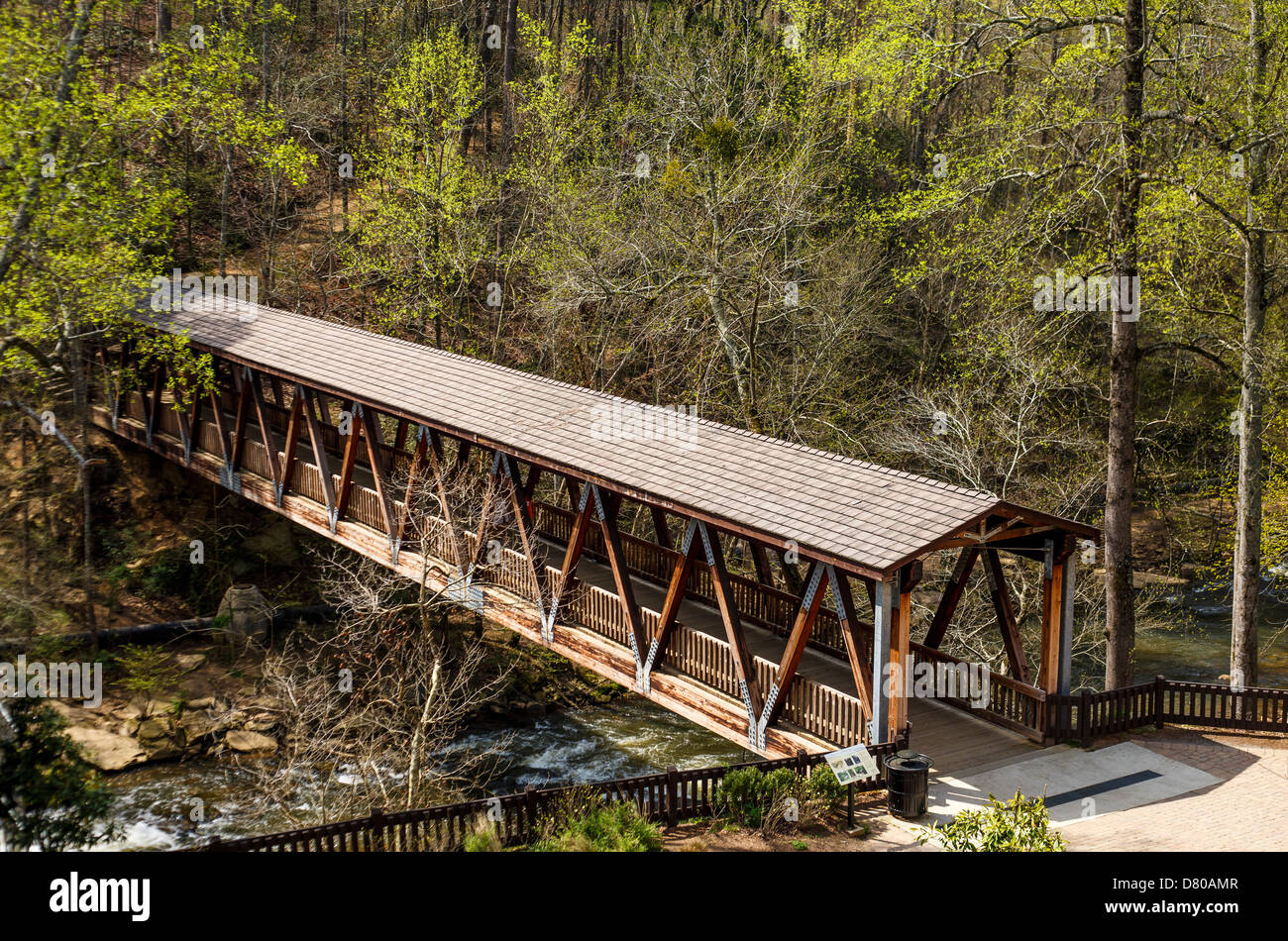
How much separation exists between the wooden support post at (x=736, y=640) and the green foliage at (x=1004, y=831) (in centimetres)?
369

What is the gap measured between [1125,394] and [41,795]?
1441cm

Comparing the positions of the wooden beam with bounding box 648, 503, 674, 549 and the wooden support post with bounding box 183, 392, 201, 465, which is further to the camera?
the wooden support post with bounding box 183, 392, 201, 465

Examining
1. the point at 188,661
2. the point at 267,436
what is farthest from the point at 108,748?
the point at 267,436

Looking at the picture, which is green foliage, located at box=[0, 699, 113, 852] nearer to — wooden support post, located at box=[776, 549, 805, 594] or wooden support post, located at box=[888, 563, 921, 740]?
wooden support post, located at box=[888, 563, 921, 740]

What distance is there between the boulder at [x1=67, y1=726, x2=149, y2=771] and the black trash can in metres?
15.6

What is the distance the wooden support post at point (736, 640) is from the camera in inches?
502

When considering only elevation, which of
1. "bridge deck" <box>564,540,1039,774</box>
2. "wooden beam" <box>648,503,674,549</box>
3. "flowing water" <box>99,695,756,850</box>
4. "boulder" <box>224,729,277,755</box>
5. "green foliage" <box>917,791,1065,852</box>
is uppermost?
"wooden beam" <box>648,503,674,549</box>

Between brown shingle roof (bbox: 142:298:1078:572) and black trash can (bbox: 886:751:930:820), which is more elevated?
brown shingle roof (bbox: 142:298:1078:572)

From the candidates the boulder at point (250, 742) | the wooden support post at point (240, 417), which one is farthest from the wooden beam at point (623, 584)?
the wooden support post at point (240, 417)

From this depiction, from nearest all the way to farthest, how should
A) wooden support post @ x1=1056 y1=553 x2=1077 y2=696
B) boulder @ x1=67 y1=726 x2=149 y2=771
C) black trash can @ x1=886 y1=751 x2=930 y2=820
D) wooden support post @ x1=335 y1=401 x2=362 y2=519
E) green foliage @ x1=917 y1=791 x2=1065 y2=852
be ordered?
green foliage @ x1=917 y1=791 x2=1065 y2=852 < black trash can @ x1=886 y1=751 x2=930 y2=820 < wooden support post @ x1=1056 y1=553 x2=1077 y2=696 < wooden support post @ x1=335 y1=401 x2=362 y2=519 < boulder @ x1=67 y1=726 x2=149 y2=771

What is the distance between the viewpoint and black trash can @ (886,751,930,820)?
432 inches

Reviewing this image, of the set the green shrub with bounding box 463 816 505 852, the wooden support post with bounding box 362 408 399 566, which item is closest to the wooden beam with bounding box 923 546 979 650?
the green shrub with bounding box 463 816 505 852

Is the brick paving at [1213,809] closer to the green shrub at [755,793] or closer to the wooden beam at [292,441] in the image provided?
the green shrub at [755,793]

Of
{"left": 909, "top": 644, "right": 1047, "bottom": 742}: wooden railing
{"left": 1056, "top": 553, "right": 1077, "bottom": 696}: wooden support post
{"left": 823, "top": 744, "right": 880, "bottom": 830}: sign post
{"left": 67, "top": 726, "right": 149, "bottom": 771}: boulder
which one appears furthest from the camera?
{"left": 67, "top": 726, "right": 149, "bottom": 771}: boulder
